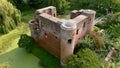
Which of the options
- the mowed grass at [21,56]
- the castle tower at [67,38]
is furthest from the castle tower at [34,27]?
the castle tower at [67,38]

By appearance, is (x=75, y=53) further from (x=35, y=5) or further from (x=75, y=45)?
(x=35, y=5)

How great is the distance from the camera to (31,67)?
26266 millimetres

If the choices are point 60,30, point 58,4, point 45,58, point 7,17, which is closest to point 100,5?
point 58,4

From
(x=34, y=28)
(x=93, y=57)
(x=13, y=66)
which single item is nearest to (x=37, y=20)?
(x=34, y=28)

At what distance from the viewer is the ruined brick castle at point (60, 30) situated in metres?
23.6

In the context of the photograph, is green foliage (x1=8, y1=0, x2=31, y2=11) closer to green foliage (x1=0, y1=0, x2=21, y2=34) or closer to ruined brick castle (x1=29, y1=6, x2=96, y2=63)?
green foliage (x1=0, y1=0, x2=21, y2=34)

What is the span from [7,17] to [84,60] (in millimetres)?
14478

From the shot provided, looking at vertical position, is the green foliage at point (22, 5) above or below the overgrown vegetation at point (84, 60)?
above

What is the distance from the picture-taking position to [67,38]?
23.4 metres

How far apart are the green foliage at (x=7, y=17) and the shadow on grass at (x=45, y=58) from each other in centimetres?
614

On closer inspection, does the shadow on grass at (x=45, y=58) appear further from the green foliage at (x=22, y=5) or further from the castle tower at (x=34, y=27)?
the green foliage at (x=22, y=5)

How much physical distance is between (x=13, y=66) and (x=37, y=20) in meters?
6.93

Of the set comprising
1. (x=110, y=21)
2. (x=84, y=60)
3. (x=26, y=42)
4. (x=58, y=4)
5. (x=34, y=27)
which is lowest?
(x=84, y=60)

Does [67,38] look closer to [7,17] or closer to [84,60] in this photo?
[84,60]
